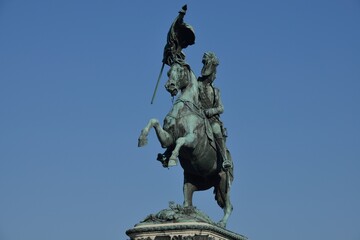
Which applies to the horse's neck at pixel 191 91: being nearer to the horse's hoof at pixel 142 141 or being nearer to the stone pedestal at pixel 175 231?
the horse's hoof at pixel 142 141

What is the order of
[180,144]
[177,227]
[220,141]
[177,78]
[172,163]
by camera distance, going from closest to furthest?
[177,227], [172,163], [180,144], [177,78], [220,141]

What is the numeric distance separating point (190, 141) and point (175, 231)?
2303 millimetres

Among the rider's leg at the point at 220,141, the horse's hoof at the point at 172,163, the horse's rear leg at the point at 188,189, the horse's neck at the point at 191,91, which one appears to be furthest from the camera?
the horse's rear leg at the point at 188,189

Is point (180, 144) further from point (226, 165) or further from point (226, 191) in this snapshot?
point (226, 191)

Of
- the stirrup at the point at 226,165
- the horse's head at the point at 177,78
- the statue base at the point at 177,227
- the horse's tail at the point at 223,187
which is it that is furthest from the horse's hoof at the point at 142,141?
the horse's tail at the point at 223,187

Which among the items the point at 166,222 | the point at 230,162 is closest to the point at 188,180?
the point at 230,162

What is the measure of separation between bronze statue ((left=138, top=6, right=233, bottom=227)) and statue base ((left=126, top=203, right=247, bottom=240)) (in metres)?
0.79

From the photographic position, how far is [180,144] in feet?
71.1

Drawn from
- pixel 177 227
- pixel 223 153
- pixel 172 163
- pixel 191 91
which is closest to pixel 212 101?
pixel 191 91

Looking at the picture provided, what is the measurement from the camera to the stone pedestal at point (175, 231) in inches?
822

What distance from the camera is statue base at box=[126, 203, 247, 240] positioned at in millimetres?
20906

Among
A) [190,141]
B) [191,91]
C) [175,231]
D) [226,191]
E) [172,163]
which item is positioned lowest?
[175,231]

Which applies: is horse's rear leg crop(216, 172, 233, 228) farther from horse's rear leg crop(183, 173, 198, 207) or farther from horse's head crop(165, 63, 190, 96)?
horse's head crop(165, 63, 190, 96)

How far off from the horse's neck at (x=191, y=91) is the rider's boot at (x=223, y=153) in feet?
3.93
